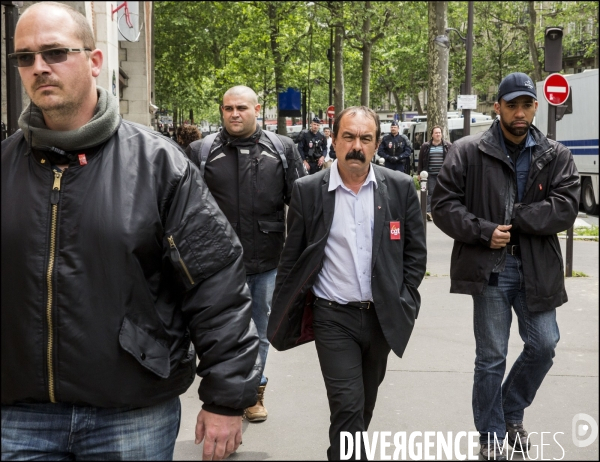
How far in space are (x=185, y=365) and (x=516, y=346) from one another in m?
4.86

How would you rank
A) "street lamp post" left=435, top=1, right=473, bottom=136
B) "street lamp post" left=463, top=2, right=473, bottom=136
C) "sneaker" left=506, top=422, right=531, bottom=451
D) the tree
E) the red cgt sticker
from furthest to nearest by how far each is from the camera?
1. the tree
2. "street lamp post" left=463, top=2, right=473, bottom=136
3. "street lamp post" left=435, top=1, right=473, bottom=136
4. "sneaker" left=506, top=422, right=531, bottom=451
5. the red cgt sticker

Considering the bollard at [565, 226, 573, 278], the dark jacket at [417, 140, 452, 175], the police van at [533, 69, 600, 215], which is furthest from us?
the police van at [533, 69, 600, 215]

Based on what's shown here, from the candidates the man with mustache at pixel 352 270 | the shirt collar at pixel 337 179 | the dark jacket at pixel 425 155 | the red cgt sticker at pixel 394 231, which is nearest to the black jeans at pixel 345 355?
the man with mustache at pixel 352 270

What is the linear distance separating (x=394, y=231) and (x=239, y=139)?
1.57 m

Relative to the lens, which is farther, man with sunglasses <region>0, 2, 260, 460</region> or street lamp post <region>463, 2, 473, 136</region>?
street lamp post <region>463, 2, 473, 136</region>

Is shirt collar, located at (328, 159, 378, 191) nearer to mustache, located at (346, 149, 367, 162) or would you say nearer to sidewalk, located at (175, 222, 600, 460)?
mustache, located at (346, 149, 367, 162)

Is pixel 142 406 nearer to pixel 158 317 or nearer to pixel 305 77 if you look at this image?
pixel 158 317

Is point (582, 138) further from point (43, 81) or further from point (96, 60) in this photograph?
point (43, 81)

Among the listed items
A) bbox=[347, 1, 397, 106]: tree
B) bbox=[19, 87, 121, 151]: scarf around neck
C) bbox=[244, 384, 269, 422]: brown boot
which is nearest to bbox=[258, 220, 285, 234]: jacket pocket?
bbox=[244, 384, 269, 422]: brown boot

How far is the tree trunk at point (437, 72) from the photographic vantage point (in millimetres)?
22008

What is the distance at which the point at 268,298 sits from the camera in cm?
520

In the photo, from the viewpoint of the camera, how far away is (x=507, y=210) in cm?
423

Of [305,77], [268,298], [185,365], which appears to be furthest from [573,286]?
[305,77]

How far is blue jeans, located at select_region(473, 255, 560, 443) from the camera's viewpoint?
14.0 feet
